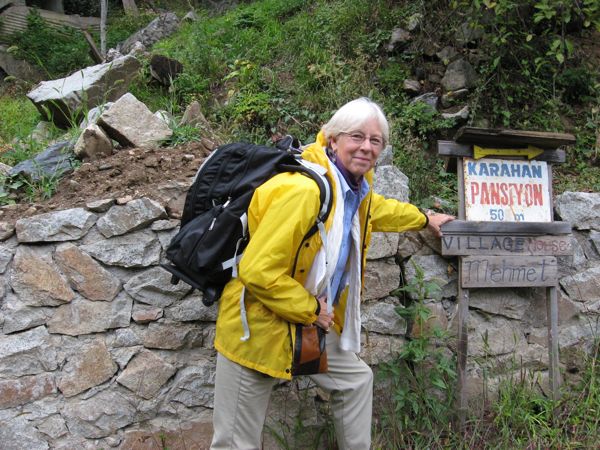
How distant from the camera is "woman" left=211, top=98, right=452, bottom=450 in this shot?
2.43 meters

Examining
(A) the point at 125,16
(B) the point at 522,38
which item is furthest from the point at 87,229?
(A) the point at 125,16

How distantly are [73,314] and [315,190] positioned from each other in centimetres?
173

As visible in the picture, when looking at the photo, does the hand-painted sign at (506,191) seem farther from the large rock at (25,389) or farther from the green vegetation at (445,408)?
the large rock at (25,389)

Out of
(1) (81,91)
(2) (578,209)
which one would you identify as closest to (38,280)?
(1) (81,91)

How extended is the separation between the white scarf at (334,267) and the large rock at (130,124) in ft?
6.33

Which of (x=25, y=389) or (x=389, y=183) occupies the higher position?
(x=389, y=183)

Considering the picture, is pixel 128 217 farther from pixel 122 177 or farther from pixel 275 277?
pixel 275 277

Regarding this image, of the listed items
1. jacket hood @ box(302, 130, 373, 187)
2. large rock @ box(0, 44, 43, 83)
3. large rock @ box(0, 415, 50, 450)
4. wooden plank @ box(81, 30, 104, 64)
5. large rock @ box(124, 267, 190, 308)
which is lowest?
large rock @ box(0, 415, 50, 450)

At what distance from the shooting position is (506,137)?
364cm

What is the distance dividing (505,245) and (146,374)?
7.94ft

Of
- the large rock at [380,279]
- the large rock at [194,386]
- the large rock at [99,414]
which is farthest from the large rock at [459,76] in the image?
the large rock at [99,414]

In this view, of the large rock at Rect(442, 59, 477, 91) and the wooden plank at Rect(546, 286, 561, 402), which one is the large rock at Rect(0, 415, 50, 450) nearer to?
the wooden plank at Rect(546, 286, 561, 402)

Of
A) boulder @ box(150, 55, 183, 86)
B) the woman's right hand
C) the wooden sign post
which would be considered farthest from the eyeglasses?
boulder @ box(150, 55, 183, 86)

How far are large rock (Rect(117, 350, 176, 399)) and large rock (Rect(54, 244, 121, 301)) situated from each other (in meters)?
0.41
